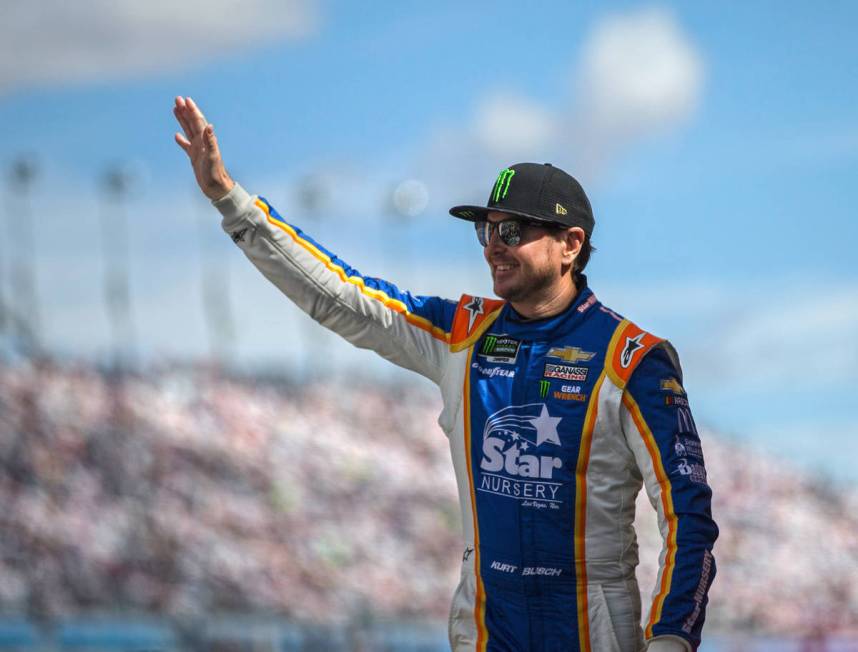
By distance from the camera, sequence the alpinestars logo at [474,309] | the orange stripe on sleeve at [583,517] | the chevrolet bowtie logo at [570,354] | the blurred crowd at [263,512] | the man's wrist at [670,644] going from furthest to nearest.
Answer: the blurred crowd at [263,512] → the alpinestars logo at [474,309] → the chevrolet bowtie logo at [570,354] → the orange stripe on sleeve at [583,517] → the man's wrist at [670,644]

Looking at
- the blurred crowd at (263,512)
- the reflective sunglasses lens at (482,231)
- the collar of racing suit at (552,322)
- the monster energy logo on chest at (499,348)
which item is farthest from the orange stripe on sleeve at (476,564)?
the blurred crowd at (263,512)

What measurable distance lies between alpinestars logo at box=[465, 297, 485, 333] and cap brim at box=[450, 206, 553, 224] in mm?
285

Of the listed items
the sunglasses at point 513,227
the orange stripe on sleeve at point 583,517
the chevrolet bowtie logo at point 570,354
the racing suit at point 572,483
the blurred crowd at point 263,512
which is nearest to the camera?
the racing suit at point 572,483

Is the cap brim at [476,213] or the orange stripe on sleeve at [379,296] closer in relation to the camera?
the cap brim at [476,213]

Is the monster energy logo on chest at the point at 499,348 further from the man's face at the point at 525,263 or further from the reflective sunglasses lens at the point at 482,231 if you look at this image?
the reflective sunglasses lens at the point at 482,231

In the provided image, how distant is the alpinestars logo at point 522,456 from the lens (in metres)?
3.73

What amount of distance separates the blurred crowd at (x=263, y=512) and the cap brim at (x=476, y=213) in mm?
18339

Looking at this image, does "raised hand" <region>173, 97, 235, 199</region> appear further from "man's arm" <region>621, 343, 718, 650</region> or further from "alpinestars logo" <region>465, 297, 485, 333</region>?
"man's arm" <region>621, 343, 718, 650</region>

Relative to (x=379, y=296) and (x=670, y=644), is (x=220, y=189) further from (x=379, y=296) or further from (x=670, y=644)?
(x=670, y=644)

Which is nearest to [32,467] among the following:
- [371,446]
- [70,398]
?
[70,398]

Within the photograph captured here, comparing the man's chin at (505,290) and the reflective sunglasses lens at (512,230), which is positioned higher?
the reflective sunglasses lens at (512,230)

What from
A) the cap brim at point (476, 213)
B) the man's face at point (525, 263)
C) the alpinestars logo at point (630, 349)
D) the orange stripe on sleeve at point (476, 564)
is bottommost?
the orange stripe on sleeve at point (476, 564)

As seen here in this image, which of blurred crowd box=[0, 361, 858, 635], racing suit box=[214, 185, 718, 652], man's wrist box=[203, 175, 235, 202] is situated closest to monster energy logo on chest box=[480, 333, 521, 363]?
racing suit box=[214, 185, 718, 652]

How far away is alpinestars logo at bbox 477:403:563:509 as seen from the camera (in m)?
3.73
